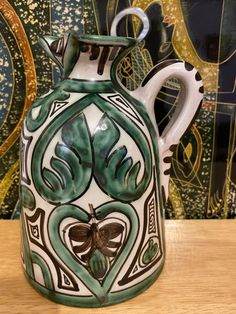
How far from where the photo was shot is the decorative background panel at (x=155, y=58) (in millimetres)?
665

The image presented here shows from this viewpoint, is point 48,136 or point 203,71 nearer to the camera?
point 48,136

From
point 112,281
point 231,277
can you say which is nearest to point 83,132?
point 112,281

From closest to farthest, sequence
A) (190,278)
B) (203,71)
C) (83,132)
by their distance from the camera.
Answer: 1. (83,132)
2. (190,278)
3. (203,71)

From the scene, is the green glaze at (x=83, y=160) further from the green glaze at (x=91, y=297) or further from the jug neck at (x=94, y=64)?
the green glaze at (x=91, y=297)

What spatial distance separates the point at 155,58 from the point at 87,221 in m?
0.33

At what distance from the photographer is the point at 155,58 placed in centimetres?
68

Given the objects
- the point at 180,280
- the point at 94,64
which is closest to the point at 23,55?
the point at 94,64

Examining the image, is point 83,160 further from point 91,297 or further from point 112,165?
point 91,297

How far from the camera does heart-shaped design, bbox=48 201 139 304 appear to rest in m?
0.48

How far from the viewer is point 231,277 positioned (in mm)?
583

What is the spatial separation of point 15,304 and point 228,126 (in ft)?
1.52

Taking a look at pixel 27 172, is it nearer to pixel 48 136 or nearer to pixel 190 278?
pixel 48 136

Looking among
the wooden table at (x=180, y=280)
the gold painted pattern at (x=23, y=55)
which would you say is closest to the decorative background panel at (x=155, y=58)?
the gold painted pattern at (x=23, y=55)

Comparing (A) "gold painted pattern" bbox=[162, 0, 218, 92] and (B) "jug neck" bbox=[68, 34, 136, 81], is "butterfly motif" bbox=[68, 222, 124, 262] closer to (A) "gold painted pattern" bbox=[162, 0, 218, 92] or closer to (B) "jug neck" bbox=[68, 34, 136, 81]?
(B) "jug neck" bbox=[68, 34, 136, 81]
